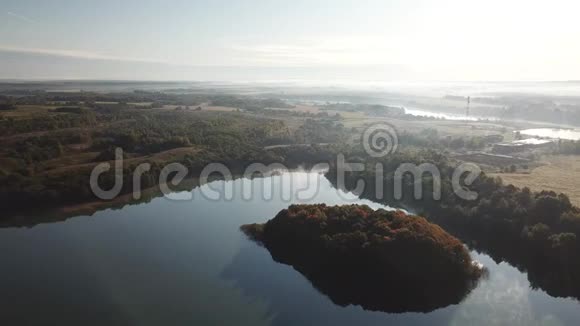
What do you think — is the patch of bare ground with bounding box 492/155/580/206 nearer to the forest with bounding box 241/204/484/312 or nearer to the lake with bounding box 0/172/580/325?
the lake with bounding box 0/172/580/325

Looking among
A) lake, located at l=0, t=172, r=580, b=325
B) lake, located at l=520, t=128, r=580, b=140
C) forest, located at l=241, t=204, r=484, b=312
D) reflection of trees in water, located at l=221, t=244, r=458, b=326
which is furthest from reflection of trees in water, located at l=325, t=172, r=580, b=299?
lake, located at l=520, t=128, r=580, b=140

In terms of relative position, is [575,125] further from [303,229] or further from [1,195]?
[1,195]

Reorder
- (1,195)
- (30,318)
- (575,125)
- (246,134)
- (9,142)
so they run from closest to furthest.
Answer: (30,318)
(1,195)
(9,142)
(246,134)
(575,125)

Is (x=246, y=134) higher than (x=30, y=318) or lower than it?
higher

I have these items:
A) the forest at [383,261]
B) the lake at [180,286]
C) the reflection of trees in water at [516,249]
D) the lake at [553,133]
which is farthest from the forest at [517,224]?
the lake at [553,133]

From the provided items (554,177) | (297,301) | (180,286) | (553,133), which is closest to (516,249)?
(297,301)

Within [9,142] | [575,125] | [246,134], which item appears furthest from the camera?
[575,125]

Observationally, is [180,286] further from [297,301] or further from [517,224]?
[517,224]

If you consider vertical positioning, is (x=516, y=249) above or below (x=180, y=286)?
above

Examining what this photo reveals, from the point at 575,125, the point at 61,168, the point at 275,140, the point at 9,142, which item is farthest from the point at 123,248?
the point at 575,125
